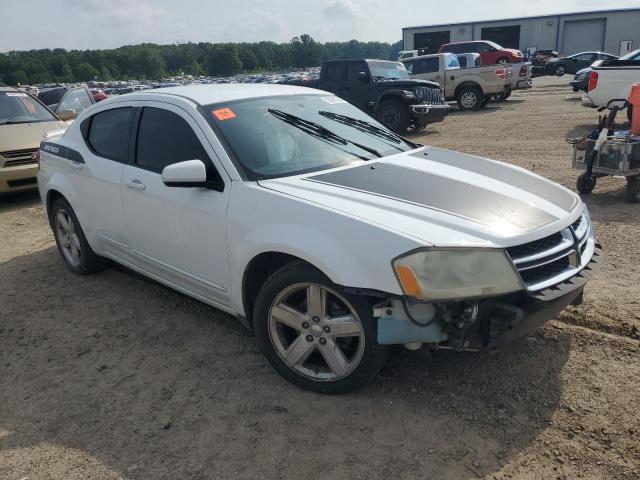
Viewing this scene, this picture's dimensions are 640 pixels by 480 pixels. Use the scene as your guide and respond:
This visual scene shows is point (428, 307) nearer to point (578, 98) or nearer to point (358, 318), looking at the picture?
point (358, 318)

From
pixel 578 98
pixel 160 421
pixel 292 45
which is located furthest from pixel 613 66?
pixel 292 45

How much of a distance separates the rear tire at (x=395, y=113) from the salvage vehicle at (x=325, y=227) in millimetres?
9285

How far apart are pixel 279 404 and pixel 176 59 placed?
451 ft

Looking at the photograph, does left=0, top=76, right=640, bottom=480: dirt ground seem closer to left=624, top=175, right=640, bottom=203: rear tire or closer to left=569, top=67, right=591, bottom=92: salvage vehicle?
left=624, top=175, right=640, bottom=203: rear tire

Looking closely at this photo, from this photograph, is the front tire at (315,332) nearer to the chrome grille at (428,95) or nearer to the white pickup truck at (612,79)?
the white pickup truck at (612,79)

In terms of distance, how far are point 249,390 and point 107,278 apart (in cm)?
244

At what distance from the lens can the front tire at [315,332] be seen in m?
2.82

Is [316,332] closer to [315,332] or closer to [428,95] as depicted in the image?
[315,332]

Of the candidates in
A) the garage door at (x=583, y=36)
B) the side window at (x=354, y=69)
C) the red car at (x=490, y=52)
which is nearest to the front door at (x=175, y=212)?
the side window at (x=354, y=69)

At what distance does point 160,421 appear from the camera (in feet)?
9.68

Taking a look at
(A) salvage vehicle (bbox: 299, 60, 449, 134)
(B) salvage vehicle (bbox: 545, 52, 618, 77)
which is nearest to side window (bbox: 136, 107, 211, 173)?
(A) salvage vehicle (bbox: 299, 60, 449, 134)

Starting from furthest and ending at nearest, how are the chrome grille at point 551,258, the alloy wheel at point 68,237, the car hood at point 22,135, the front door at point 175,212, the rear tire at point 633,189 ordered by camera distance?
the car hood at point 22,135, the rear tire at point 633,189, the alloy wheel at point 68,237, the front door at point 175,212, the chrome grille at point 551,258

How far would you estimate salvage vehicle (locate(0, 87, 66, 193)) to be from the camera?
7852 millimetres

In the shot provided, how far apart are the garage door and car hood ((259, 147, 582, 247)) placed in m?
53.3
